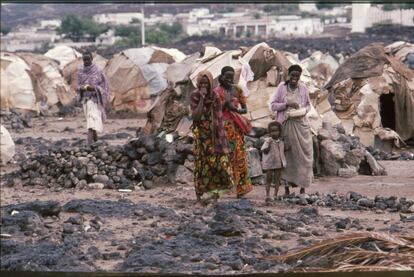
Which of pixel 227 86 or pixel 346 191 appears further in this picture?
pixel 346 191

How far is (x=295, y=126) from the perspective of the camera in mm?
8547

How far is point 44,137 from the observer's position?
16391mm

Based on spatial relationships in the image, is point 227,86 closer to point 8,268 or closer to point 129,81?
point 8,268

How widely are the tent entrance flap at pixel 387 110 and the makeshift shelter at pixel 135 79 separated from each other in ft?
22.8

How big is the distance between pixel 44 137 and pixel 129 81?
3.59 meters

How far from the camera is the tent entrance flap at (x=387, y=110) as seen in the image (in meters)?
13.0

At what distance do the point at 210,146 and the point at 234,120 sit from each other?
37cm

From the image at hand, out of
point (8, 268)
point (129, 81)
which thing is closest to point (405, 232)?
point (8, 268)

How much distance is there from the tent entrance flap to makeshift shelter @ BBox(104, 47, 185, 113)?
6.95 metres

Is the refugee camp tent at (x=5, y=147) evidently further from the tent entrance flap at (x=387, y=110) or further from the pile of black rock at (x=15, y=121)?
the pile of black rock at (x=15, y=121)

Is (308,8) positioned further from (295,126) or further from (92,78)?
(295,126)

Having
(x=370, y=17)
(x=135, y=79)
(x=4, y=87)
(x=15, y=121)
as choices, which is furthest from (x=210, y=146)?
(x=370, y=17)

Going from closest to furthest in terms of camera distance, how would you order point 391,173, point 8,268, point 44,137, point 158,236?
point 8,268
point 158,236
point 391,173
point 44,137

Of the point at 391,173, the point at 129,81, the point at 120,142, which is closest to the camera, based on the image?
the point at 391,173
